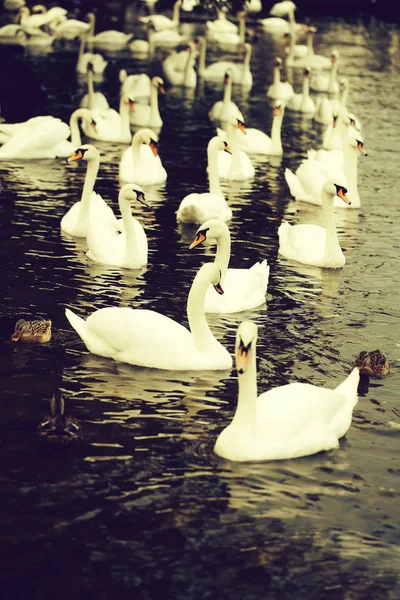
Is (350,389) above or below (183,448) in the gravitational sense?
above

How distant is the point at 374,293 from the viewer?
1622cm

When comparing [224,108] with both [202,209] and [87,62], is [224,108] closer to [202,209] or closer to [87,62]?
[87,62]

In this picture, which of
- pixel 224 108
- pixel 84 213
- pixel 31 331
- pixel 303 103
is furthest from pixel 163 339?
pixel 303 103

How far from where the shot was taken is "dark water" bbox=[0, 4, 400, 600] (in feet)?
29.3

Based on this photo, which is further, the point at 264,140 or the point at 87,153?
the point at 264,140

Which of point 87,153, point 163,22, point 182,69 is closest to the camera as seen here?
point 87,153

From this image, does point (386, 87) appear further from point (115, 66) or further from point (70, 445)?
point (70, 445)

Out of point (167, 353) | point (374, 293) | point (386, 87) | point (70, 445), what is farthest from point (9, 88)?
point (70, 445)

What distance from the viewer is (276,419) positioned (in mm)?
10719

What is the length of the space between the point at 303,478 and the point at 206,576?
182cm

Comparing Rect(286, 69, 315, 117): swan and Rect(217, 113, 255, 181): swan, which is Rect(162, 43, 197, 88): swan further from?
Rect(217, 113, 255, 181): swan

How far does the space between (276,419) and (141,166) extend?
12259 millimetres

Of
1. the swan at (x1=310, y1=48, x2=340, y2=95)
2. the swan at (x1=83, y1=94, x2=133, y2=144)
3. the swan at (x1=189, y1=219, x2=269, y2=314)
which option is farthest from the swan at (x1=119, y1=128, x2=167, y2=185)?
the swan at (x1=310, y1=48, x2=340, y2=95)

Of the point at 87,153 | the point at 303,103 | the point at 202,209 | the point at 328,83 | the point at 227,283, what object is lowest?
the point at 227,283
